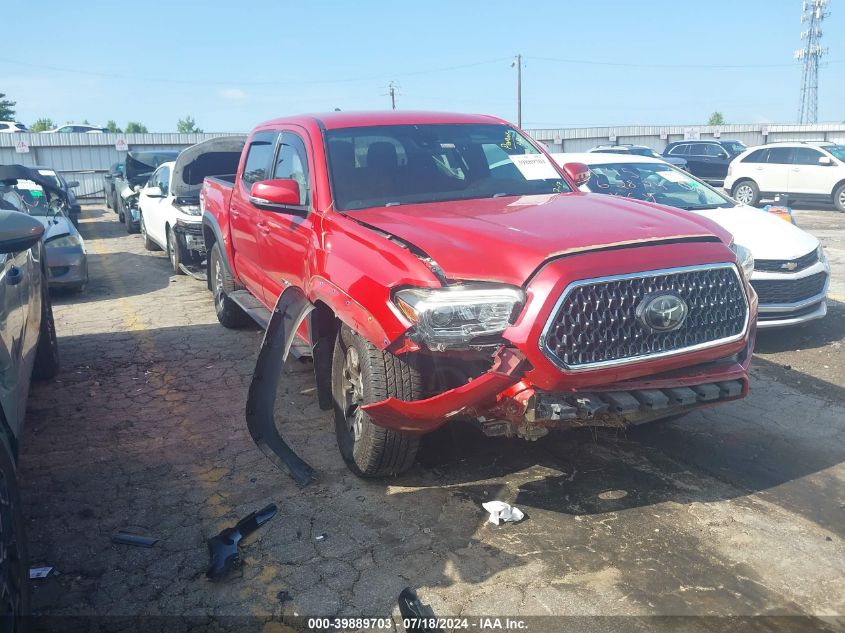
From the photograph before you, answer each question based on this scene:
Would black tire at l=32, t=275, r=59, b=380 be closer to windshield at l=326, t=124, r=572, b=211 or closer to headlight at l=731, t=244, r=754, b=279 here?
windshield at l=326, t=124, r=572, b=211

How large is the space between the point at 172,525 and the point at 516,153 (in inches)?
126

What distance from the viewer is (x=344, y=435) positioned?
Result: 4355 millimetres

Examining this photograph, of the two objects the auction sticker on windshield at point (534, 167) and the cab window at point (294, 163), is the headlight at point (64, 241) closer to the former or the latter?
the cab window at point (294, 163)

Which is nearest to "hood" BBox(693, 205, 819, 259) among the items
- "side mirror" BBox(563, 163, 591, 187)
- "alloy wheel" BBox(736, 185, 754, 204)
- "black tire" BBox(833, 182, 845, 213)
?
"side mirror" BBox(563, 163, 591, 187)

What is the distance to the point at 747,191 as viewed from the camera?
1977 cm

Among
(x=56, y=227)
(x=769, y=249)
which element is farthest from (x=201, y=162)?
(x=769, y=249)

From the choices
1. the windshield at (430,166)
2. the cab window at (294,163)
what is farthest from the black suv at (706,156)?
the cab window at (294,163)

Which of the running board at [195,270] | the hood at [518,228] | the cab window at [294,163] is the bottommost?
the running board at [195,270]

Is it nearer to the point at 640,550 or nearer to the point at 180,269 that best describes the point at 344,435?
the point at 640,550

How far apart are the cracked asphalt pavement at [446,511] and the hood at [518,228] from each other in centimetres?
130

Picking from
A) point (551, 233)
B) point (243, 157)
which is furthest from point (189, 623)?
point (243, 157)

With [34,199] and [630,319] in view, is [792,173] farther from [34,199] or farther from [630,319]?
[630,319]

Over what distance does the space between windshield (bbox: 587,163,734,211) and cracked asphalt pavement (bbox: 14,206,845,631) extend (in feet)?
8.22

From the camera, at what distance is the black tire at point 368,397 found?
365 centimetres
